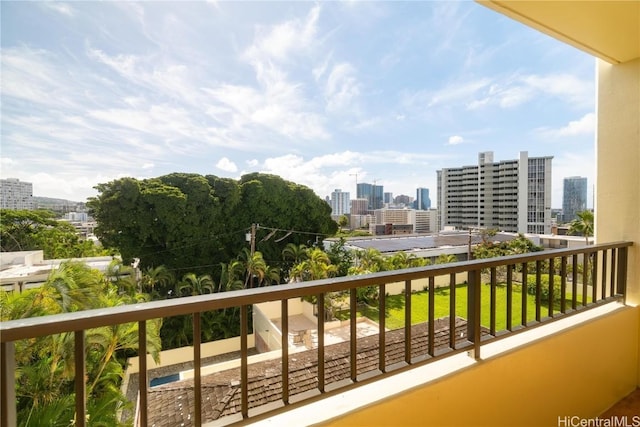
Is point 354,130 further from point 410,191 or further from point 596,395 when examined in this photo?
point 596,395

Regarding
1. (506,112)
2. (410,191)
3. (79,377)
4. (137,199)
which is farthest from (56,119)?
(506,112)

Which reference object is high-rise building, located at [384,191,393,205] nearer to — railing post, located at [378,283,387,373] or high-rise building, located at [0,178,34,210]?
high-rise building, located at [0,178,34,210]

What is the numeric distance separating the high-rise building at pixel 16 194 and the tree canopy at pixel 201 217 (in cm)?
466

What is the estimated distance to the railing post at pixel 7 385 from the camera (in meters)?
0.59

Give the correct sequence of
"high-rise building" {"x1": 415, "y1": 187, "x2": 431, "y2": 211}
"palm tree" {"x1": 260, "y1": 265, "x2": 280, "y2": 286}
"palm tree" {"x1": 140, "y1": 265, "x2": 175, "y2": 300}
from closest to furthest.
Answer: "palm tree" {"x1": 140, "y1": 265, "x2": 175, "y2": 300}
"palm tree" {"x1": 260, "y1": 265, "x2": 280, "y2": 286}
"high-rise building" {"x1": 415, "y1": 187, "x2": 431, "y2": 211}

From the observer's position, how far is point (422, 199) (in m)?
22.6

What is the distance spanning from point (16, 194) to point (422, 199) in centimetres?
2122

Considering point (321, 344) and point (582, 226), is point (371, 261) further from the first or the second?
point (321, 344)

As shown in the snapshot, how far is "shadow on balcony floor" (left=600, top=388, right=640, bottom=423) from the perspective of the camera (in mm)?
1722

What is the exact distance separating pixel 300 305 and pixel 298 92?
45.4ft

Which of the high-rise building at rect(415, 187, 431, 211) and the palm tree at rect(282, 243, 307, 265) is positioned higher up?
the high-rise building at rect(415, 187, 431, 211)

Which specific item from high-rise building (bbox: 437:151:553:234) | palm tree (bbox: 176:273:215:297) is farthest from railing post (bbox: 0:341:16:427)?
high-rise building (bbox: 437:151:553:234)

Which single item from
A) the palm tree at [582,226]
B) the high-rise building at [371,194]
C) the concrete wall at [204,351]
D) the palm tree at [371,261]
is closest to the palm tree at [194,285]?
the concrete wall at [204,351]

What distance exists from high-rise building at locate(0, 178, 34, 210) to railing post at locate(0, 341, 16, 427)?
7.87 meters
